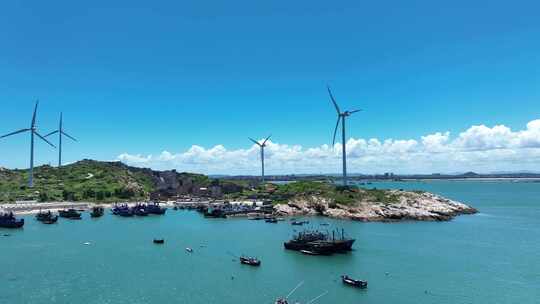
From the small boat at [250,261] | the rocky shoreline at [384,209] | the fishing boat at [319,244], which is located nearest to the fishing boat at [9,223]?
the small boat at [250,261]

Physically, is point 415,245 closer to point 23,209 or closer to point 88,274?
point 88,274

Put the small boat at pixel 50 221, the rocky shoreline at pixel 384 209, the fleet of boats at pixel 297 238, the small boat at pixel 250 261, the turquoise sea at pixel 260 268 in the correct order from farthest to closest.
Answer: the rocky shoreline at pixel 384 209, the small boat at pixel 50 221, the fleet of boats at pixel 297 238, the small boat at pixel 250 261, the turquoise sea at pixel 260 268

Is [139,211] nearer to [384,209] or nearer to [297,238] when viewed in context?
[384,209]

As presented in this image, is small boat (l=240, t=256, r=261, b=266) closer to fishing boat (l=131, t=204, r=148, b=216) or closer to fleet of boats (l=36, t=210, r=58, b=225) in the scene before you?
fleet of boats (l=36, t=210, r=58, b=225)

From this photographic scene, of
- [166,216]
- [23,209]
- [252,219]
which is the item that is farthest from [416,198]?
[23,209]

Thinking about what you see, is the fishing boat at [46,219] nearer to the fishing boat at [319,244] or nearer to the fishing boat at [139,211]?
the fishing boat at [139,211]

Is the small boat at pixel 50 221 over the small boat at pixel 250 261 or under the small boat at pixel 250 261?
over

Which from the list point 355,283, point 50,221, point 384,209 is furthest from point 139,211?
point 355,283
